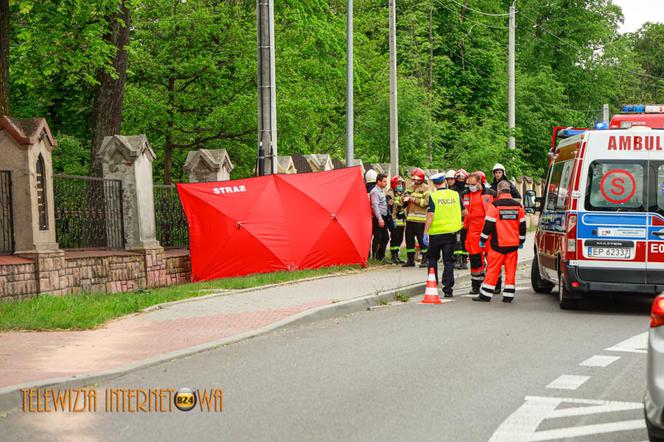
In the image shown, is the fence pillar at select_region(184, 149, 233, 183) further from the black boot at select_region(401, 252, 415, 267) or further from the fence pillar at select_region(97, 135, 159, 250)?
the black boot at select_region(401, 252, 415, 267)

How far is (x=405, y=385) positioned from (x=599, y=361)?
2314 mm

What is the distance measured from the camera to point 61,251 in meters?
16.3

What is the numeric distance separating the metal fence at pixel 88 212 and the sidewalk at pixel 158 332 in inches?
114

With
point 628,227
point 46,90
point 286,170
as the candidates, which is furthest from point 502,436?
point 46,90

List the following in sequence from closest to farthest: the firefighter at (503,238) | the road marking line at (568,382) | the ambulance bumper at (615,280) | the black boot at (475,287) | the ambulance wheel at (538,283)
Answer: the road marking line at (568,382) < the ambulance bumper at (615,280) < the firefighter at (503,238) < the black boot at (475,287) < the ambulance wheel at (538,283)

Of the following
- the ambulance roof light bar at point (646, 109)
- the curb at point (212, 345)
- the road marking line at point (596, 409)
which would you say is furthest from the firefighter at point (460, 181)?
the road marking line at point (596, 409)

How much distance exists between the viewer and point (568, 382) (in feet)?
31.1

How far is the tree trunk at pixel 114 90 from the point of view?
26.4 meters

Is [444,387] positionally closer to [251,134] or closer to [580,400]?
[580,400]

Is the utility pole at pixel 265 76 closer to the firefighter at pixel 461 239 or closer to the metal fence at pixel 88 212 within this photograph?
the metal fence at pixel 88 212

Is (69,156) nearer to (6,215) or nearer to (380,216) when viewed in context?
(380,216)

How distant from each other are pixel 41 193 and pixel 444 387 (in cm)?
894

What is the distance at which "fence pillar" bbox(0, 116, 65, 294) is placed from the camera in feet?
52.0

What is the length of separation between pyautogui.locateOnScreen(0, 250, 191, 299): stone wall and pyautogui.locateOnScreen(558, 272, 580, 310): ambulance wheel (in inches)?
266
